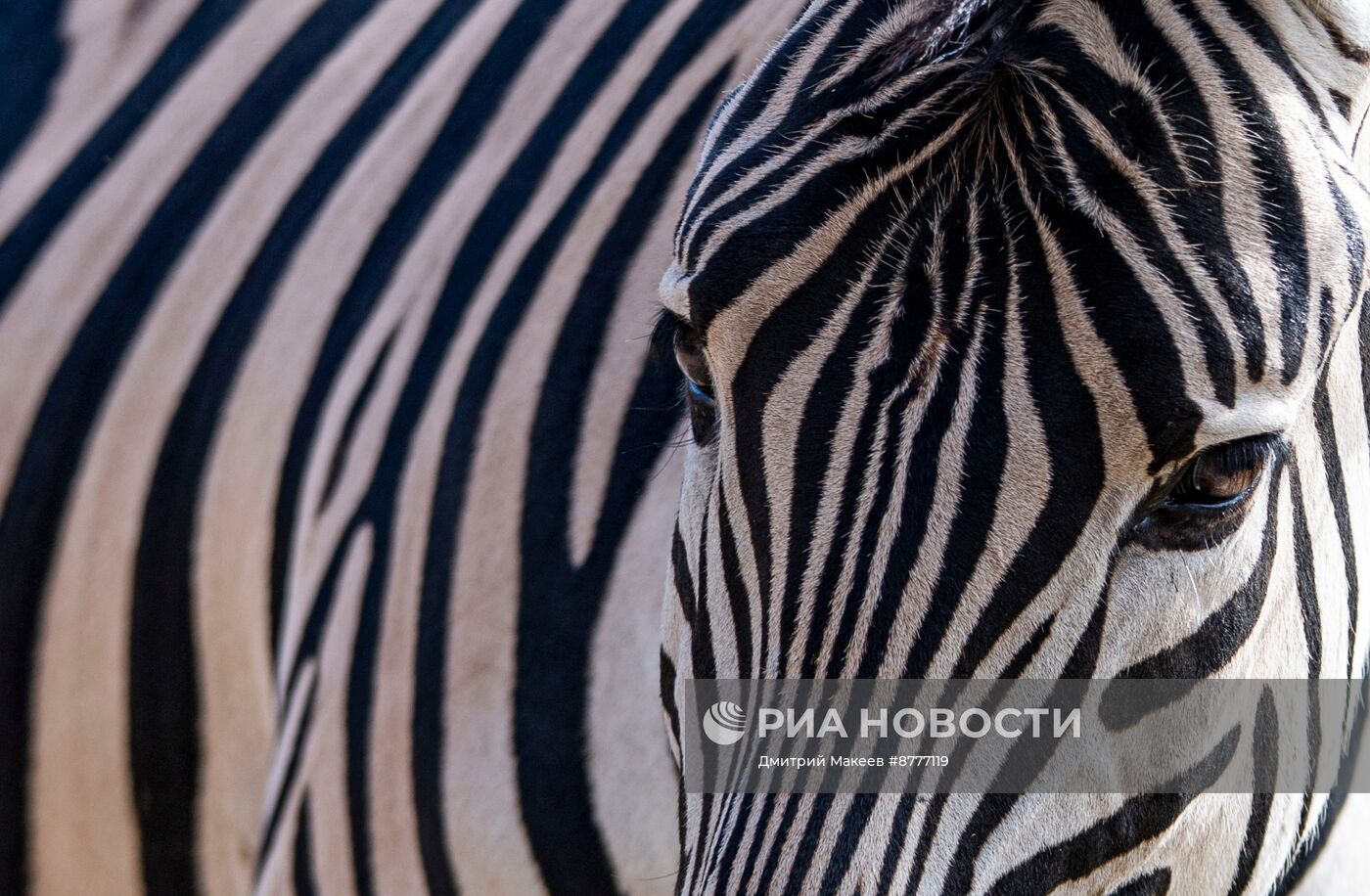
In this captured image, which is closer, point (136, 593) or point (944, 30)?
point (944, 30)

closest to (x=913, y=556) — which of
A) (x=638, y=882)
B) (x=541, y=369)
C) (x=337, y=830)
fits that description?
(x=638, y=882)

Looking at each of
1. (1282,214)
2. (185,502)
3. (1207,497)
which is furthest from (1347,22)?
(185,502)

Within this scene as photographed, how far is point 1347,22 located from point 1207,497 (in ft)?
1.60

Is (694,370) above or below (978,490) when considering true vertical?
above

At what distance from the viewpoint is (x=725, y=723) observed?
4.42 ft

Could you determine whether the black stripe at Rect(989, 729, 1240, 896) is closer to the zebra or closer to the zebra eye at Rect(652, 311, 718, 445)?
the zebra

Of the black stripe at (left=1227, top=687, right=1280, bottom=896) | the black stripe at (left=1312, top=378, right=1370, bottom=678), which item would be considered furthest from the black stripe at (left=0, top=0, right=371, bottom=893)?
the black stripe at (left=1312, top=378, right=1370, bottom=678)

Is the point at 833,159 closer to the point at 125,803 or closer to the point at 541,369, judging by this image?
the point at 541,369

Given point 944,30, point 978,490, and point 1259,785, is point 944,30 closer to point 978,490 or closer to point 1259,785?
point 978,490

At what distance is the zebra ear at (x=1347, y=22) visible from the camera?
4.27ft

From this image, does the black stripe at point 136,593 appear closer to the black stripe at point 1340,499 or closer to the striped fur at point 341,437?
the striped fur at point 341,437

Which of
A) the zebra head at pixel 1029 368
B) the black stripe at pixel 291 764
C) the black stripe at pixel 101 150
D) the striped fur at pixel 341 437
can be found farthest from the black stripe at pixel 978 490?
the black stripe at pixel 101 150

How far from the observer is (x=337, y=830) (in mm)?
2076

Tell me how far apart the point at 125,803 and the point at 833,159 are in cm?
183
